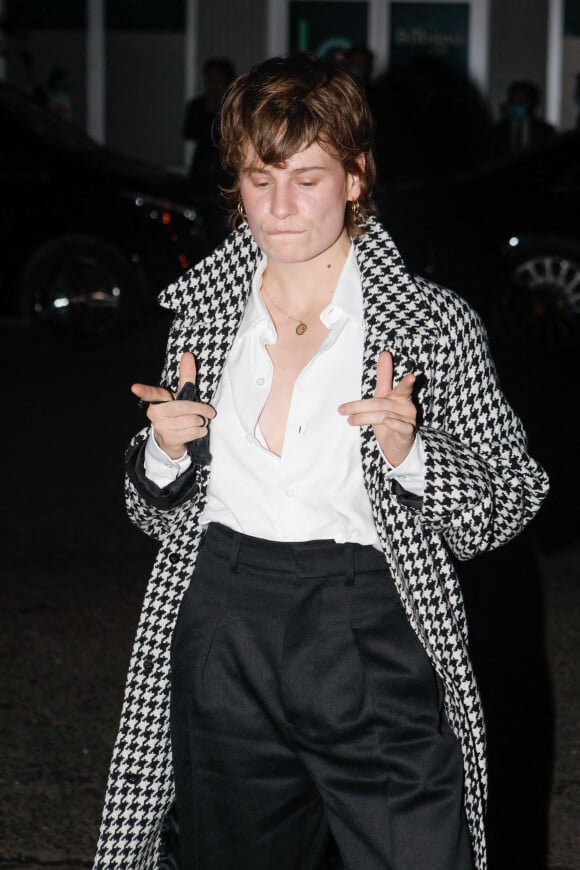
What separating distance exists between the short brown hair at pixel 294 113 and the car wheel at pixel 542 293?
801 centimetres

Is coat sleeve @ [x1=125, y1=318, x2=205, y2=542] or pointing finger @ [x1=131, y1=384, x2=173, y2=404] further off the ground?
pointing finger @ [x1=131, y1=384, x2=173, y2=404]

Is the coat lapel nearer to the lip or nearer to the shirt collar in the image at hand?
the shirt collar

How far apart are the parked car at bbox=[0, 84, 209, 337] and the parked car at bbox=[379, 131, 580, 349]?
1.60m

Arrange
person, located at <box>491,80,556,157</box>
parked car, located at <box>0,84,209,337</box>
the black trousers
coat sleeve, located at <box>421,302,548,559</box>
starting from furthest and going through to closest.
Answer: person, located at <box>491,80,556,157</box> → parked car, located at <box>0,84,209,337</box> → coat sleeve, located at <box>421,302,548,559</box> → the black trousers

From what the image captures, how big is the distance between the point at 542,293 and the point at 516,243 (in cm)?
40

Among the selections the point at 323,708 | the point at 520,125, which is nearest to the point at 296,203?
the point at 323,708

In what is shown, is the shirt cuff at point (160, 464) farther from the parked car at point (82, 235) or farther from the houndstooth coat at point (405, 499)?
the parked car at point (82, 235)

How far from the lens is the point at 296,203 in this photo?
91.4 inches

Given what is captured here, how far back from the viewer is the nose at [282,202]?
231 centimetres

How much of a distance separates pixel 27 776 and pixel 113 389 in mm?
5426

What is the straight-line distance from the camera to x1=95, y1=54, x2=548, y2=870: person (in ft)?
7.45

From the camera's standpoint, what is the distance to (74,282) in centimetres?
1055

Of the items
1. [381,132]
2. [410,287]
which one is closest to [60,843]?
[410,287]

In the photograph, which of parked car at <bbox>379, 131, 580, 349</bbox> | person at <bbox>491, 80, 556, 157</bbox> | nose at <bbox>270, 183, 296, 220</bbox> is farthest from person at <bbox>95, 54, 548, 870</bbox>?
person at <bbox>491, 80, 556, 157</bbox>
